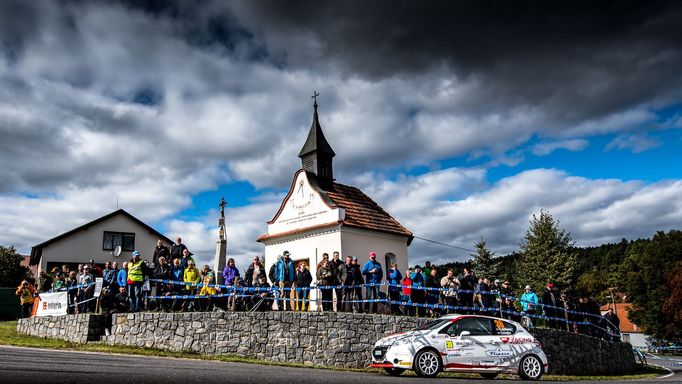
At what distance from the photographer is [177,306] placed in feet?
57.8

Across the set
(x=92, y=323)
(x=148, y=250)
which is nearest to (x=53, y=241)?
(x=148, y=250)

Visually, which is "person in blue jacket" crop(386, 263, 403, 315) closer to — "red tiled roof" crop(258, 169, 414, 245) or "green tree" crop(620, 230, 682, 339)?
"red tiled roof" crop(258, 169, 414, 245)

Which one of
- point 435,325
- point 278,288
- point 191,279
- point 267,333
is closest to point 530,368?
point 435,325

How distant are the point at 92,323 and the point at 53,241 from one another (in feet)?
80.8

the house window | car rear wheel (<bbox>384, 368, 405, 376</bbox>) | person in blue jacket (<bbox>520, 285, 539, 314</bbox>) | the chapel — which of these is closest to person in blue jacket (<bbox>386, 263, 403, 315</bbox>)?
car rear wheel (<bbox>384, 368, 405, 376</bbox>)

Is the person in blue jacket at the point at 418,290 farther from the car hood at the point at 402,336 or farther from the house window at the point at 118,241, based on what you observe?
the house window at the point at 118,241

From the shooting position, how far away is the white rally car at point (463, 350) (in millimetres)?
12945

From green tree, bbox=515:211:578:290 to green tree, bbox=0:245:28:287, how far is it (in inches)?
1667

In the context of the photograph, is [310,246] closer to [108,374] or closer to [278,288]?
[278,288]

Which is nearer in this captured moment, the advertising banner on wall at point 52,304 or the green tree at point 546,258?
the advertising banner on wall at point 52,304

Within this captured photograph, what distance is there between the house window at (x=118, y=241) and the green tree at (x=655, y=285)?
151ft

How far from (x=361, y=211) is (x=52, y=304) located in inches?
548

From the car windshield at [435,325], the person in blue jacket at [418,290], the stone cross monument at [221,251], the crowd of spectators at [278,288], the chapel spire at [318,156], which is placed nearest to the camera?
the car windshield at [435,325]

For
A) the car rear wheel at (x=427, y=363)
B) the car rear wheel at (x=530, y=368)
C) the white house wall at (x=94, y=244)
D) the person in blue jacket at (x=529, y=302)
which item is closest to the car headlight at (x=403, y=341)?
the car rear wheel at (x=427, y=363)
